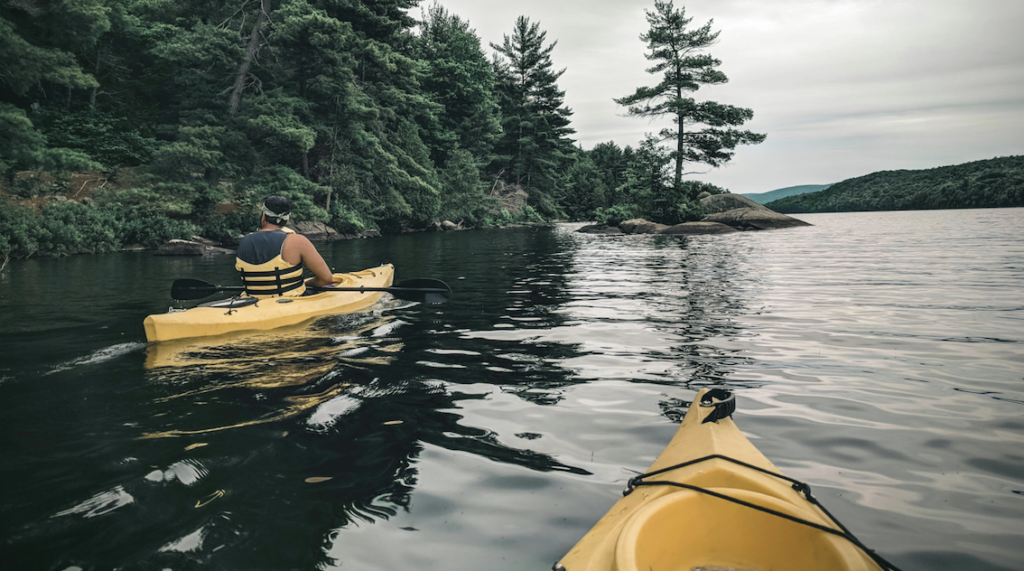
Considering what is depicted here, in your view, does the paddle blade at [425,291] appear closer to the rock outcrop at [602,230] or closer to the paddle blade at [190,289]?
the paddle blade at [190,289]

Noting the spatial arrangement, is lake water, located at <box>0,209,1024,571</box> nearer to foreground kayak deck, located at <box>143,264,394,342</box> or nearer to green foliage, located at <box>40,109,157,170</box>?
foreground kayak deck, located at <box>143,264,394,342</box>

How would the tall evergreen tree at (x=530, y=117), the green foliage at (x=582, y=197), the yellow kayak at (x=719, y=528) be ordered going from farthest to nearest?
the green foliage at (x=582, y=197) → the tall evergreen tree at (x=530, y=117) → the yellow kayak at (x=719, y=528)

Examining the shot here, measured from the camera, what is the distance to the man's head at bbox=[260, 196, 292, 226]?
5867mm

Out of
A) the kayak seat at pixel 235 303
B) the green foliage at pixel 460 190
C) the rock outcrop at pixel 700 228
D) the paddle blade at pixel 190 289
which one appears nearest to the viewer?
the kayak seat at pixel 235 303

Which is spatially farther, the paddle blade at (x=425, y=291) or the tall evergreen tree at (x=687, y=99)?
the tall evergreen tree at (x=687, y=99)

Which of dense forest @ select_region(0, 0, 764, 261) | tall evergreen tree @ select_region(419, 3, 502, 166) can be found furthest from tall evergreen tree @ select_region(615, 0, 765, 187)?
tall evergreen tree @ select_region(419, 3, 502, 166)

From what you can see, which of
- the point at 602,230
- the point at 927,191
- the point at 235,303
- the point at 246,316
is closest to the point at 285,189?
the point at 602,230

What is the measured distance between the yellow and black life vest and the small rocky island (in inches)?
889

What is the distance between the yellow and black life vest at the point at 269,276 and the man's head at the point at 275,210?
5.1 inches

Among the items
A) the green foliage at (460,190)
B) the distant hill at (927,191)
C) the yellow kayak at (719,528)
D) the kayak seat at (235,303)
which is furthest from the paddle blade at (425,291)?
the distant hill at (927,191)

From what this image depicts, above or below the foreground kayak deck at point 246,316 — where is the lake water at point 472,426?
below

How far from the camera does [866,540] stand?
7.03 feet

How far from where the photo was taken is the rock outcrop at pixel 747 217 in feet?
93.2

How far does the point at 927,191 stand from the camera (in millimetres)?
57469
